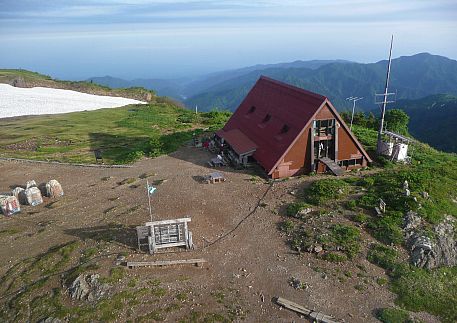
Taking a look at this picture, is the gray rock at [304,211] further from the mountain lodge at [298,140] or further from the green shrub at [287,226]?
the mountain lodge at [298,140]

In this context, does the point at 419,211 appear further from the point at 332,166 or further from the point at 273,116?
the point at 273,116

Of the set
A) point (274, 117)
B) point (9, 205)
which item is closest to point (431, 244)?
point (274, 117)

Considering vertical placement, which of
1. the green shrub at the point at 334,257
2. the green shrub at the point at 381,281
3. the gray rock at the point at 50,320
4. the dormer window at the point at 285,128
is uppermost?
the dormer window at the point at 285,128

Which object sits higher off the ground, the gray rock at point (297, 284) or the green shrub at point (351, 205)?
the green shrub at point (351, 205)

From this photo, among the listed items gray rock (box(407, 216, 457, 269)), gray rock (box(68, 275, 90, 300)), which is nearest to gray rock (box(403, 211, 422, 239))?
gray rock (box(407, 216, 457, 269))

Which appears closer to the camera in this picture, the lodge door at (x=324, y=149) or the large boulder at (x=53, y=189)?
the large boulder at (x=53, y=189)

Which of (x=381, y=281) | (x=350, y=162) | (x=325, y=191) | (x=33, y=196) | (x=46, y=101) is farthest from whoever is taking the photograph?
(x=46, y=101)

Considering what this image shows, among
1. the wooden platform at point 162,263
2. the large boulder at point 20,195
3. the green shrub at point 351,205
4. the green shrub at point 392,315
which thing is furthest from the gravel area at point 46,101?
the green shrub at point 392,315
